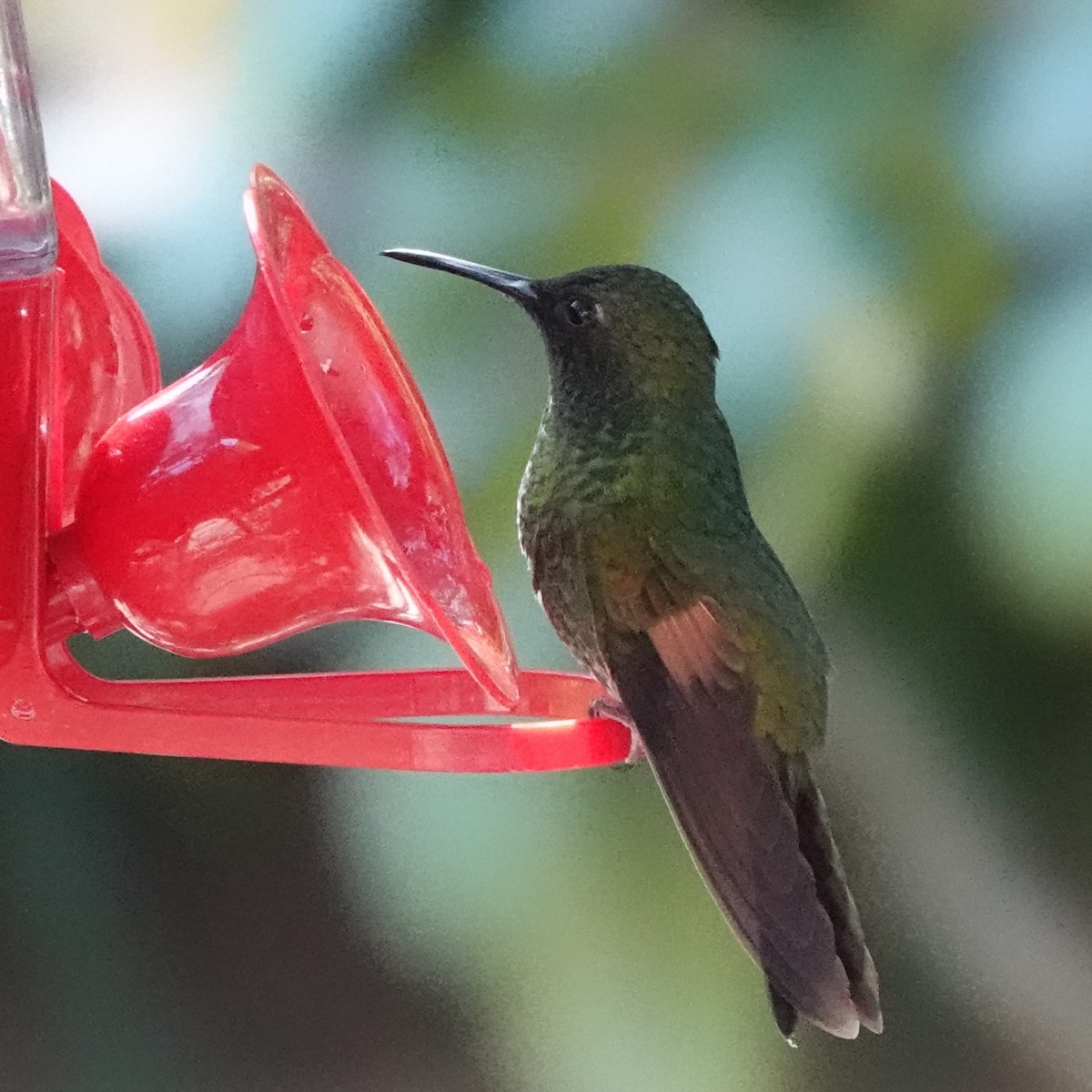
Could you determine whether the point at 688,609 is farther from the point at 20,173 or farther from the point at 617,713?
the point at 20,173

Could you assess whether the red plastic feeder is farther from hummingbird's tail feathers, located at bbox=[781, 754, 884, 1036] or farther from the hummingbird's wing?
hummingbird's tail feathers, located at bbox=[781, 754, 884, 1036]

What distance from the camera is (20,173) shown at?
888 mm

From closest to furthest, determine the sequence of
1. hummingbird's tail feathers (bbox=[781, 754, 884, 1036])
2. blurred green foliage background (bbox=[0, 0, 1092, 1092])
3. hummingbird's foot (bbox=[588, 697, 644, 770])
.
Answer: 1. hummingbird's foot (bbox=[588, 697, 644, 770])
2. hummingbird's tail feathers (bbox=[781, 754, 884, 1036])
3. blurred green foliage background (bbox=[0, 0, 1092, 1092])

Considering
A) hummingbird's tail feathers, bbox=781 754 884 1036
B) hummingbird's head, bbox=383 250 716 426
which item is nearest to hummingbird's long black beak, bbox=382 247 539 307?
hummingbird's head, bbox=383 250 716 426

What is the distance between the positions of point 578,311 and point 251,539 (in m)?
0.55

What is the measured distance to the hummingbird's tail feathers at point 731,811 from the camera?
3.77 feet

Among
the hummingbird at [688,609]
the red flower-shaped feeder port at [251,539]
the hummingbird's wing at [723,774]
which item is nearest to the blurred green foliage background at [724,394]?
the hummingbird at [688,609]

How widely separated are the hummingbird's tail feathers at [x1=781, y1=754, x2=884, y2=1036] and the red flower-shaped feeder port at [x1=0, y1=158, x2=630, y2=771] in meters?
0.39

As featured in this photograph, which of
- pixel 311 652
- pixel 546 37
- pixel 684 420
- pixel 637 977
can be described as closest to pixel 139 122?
pixel 546 37

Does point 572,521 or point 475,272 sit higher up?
point 475,272

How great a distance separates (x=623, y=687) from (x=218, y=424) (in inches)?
19.6

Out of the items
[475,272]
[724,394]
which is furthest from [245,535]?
[724,394]

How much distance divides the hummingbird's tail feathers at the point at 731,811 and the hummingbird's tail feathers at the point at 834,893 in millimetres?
51

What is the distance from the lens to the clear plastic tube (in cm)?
80
